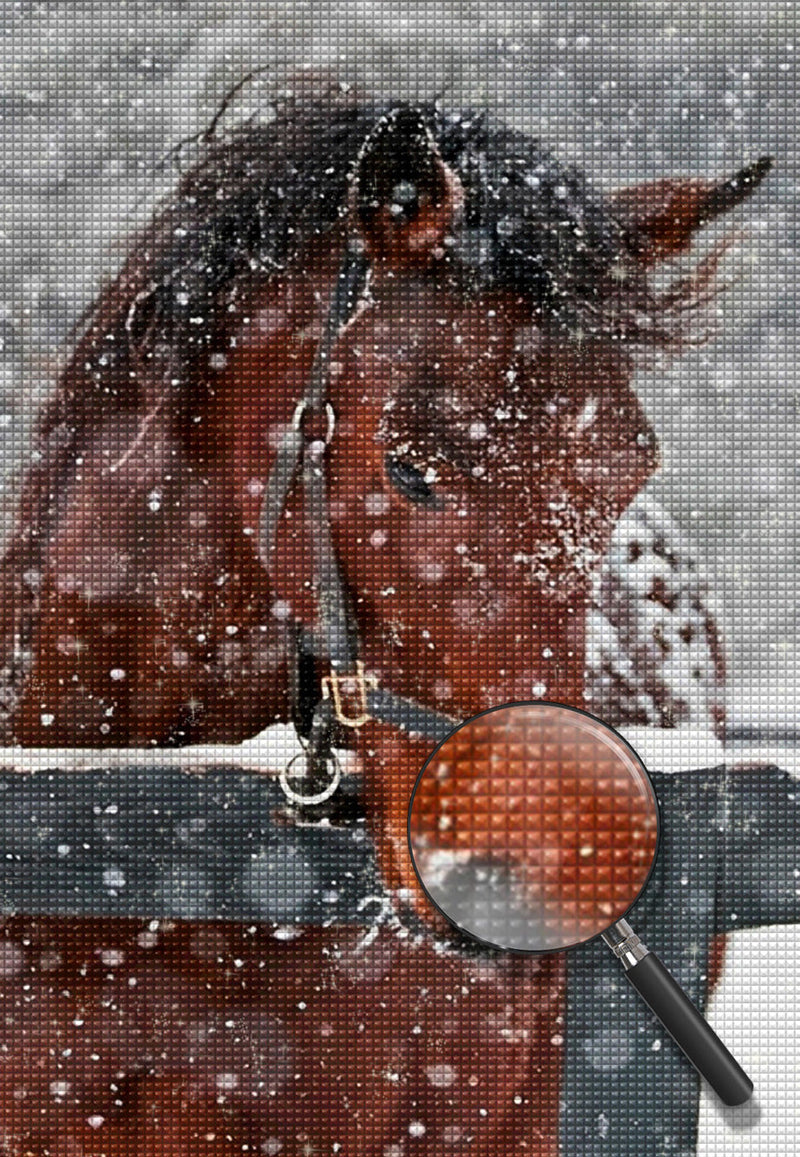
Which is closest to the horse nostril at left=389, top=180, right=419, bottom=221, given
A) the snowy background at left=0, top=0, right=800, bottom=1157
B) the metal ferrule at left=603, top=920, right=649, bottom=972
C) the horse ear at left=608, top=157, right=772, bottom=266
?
the snowy background at left=0, top=0, right=800, bottom=1157

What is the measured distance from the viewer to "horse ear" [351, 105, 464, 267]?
3.48 feet

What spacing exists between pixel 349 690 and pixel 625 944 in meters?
0.43

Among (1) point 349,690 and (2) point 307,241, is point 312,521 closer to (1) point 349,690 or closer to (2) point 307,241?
(1) point 349,690

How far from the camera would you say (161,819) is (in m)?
1.06

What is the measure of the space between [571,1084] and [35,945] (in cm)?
68

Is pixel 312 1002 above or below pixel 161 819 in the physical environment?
below

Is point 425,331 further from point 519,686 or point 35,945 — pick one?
point 35,945

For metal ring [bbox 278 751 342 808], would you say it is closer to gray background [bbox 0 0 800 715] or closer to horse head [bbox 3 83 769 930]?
horse head [bbox 3 83 769 930]

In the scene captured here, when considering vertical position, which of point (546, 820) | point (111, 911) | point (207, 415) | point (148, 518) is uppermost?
point (207, 415)

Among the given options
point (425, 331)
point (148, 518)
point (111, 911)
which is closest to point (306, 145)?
point (425, 331)

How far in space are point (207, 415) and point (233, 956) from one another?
26.2 inches

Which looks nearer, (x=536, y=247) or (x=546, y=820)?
(x=546, y=820)

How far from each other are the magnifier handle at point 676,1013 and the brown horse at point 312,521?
179 millimetres

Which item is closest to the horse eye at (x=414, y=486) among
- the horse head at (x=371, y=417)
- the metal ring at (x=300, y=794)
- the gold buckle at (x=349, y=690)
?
the horse head at (x=371, y=417)
